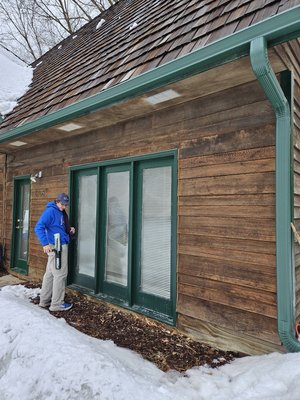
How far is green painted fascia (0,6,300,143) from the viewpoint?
2119 mm

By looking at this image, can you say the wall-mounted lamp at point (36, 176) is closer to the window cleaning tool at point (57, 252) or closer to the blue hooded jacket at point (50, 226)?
the blue hooded jacket at point (50, 226)

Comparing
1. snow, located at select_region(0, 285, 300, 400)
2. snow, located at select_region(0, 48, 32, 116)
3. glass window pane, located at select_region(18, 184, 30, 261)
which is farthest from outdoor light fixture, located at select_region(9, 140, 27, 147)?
snow, located at select_region(0, 285, 300, 400)

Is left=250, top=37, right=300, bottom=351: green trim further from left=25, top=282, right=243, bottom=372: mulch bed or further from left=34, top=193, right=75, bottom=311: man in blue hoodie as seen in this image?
left=34, top=193, right=75, bottom=311: man in blue hoodie

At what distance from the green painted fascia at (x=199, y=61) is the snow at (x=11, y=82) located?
9.48 feet

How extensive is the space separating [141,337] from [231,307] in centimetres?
102

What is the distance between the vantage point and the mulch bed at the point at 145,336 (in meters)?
2.78

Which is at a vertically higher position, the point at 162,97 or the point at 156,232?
the point at 162,97

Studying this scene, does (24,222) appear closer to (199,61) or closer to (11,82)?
(11,82)

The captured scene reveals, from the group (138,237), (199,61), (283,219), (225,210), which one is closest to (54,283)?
(138,237)

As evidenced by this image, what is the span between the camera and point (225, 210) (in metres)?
3.03

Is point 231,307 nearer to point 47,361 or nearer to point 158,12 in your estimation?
point 47,361

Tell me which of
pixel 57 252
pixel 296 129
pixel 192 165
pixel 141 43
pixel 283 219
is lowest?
pixel 57 252

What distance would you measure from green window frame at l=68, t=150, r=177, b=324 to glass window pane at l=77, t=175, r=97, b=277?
0.08 meters

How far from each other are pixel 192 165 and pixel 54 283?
7.90ft
